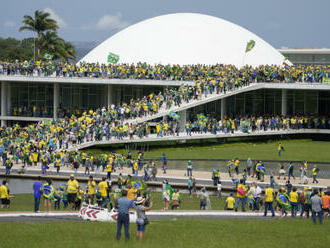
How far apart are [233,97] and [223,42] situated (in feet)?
28.5

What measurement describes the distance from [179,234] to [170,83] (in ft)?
112

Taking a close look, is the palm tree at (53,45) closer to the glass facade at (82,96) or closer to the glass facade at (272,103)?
the glass facade at (82,96)

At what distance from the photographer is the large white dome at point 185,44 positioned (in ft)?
190

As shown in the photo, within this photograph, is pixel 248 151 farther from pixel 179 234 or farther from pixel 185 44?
pixel 179 234

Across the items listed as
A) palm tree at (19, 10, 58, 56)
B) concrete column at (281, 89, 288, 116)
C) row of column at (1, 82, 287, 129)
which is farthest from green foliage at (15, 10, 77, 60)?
concrete column at (281, 89, 288, 116)

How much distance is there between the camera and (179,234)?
15758 mm

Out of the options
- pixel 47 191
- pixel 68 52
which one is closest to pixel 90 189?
pixel 47 191

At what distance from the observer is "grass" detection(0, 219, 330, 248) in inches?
573

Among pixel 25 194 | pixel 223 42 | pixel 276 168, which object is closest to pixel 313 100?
pixel 223 42

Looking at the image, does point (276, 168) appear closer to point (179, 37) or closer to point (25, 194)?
point (25, 194)

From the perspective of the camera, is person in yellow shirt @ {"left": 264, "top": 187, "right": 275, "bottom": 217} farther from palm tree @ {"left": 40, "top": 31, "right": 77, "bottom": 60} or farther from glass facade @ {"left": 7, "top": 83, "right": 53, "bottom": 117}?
palm tree @ {"left": 40, "top": 31, "right": 77, "bottom": 60}

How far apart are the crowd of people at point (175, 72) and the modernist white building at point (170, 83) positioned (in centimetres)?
57

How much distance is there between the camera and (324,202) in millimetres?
19516

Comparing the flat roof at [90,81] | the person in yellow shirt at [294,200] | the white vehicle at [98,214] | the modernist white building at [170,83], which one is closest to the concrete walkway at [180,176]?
the person in yellow shirt at [294,200]
